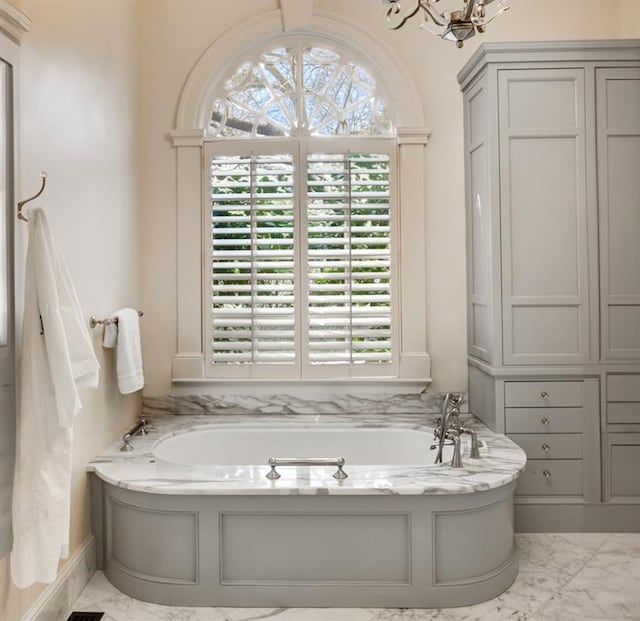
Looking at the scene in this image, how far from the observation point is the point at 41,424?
1.89m

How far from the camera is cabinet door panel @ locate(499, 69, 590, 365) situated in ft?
10.1

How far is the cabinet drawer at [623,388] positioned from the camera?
3.08 m

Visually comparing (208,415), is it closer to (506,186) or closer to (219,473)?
(219,473)

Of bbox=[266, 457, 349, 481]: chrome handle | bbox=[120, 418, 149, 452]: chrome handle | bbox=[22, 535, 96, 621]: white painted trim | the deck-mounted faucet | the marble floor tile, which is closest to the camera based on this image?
bbox=[22, 535, 96, 621]: white painted trim

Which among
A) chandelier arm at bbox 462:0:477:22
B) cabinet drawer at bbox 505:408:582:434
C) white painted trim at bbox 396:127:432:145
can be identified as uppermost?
white painted trim at bbox 396:127:432:145

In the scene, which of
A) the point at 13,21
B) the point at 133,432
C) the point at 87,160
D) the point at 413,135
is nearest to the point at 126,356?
the point at 133,432

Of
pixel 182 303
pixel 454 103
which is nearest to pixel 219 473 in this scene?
pixel 182 303

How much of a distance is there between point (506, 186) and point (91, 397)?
2.23m

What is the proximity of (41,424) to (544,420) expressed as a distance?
2337mm

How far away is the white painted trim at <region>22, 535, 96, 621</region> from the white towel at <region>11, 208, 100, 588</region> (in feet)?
1.25

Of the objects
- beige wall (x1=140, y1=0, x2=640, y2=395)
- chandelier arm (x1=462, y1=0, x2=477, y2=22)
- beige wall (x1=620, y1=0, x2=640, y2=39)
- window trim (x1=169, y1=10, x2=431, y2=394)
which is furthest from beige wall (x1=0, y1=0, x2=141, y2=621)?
beige wall (x1=620, y1=0, x2=640, y2=39)

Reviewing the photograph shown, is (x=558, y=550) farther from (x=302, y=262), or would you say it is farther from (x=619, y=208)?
(x=302, y=262)

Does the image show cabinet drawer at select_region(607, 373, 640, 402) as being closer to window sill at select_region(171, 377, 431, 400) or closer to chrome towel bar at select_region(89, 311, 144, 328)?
window sill at select_region(171, 377, 431, 400)

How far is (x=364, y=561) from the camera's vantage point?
94.7 inches
